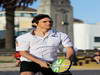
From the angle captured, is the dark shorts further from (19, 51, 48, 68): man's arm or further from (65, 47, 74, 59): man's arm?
(65, 47, 74, 59): man's arm

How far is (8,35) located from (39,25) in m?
32.0

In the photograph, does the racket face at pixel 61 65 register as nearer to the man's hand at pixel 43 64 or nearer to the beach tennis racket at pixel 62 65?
the beach tennis racket at pixel 62 65

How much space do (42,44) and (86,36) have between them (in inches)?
3885

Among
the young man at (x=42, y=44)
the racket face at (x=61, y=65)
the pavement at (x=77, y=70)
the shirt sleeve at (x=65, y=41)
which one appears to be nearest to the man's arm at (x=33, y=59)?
the young man at (x=42, y=44)

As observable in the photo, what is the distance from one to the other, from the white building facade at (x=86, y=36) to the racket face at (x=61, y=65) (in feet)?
316

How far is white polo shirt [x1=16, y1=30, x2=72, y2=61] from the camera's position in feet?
11.8

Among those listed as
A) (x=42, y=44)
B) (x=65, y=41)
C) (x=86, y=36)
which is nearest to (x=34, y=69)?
(x=42, y=44)

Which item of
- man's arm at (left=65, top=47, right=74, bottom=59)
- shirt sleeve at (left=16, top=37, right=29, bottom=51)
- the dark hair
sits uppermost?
the dark hair

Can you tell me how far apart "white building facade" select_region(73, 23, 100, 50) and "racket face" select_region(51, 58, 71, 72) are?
316 ft

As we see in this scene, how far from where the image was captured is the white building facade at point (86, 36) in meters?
100

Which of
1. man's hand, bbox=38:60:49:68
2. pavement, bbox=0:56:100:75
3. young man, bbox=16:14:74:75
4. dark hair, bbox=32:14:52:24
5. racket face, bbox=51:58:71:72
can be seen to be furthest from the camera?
pavement, bbox=0:56:100:75

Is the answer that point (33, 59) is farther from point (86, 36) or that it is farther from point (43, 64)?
point (86, 36)

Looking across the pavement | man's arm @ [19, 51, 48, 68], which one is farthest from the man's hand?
the pavement

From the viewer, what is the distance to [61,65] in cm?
326
